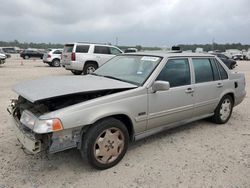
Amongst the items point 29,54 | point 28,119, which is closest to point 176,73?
point 28,119

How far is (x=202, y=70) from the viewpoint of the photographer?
4.44 meters

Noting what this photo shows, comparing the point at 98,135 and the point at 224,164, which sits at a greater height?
the point at 98,135

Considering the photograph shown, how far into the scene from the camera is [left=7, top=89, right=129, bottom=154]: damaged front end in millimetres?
2615

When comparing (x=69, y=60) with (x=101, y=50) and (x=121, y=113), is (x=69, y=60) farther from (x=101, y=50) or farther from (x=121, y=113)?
(x=121, y=113)

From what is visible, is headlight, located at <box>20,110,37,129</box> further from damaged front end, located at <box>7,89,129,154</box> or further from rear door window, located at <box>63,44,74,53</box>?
rear door window, located at <box>63,44,74,53</box>

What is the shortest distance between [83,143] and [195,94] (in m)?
2.29

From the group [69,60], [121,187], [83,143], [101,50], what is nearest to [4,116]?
[83,143]

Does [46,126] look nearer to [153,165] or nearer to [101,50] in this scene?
[153,165]

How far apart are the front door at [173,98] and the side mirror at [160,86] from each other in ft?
0.37

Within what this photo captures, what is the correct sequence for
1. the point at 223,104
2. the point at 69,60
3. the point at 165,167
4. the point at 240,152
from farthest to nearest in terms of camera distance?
the point at 69,60
the point at 223,104
the point at 240,152
the point at 165,167

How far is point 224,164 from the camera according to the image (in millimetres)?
3307

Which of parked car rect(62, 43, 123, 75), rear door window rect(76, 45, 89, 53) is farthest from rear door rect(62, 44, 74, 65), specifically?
rear door window rect(76, 45, 89, 53)

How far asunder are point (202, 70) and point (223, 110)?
1.16 meters

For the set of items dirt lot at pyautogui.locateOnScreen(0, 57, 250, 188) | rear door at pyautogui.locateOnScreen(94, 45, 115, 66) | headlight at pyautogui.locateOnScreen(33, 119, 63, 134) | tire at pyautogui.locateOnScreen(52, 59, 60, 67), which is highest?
rear door at pyautogui.locateOnScreen(94, 45, 115, 66)
